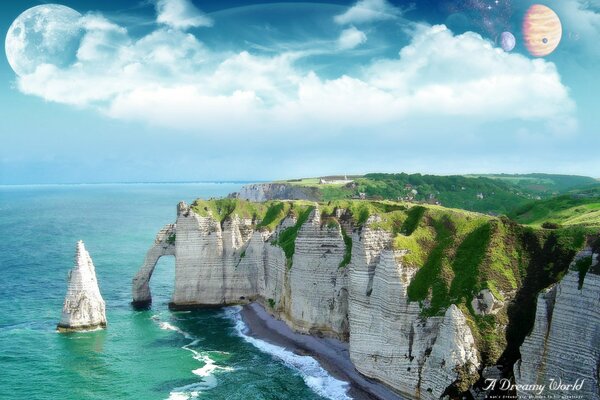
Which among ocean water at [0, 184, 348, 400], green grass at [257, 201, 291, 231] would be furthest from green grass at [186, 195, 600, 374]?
green grass at [257, 201, 291, 231]

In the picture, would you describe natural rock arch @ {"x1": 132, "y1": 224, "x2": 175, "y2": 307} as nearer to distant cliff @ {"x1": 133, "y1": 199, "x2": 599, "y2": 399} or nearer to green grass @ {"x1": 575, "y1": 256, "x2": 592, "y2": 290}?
distant cliff @ {"x1": 133, "y1": 199, "x2": 599, "y2": 399}

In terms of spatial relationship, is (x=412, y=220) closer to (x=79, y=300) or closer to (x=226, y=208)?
(x=226, y=208)

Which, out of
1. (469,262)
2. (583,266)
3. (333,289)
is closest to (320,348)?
(333,289)

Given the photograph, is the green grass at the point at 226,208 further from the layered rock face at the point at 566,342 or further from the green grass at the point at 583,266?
the green grass at the point at 583,266

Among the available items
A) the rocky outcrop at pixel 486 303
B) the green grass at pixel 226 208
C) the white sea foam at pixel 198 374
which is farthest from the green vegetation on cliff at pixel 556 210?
the white sea foam at pixel 198 374

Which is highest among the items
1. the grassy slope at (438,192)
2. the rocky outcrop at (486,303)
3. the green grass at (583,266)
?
the grassy slope at (438,192)

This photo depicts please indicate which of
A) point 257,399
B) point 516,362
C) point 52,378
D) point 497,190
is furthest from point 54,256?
point 497,190
